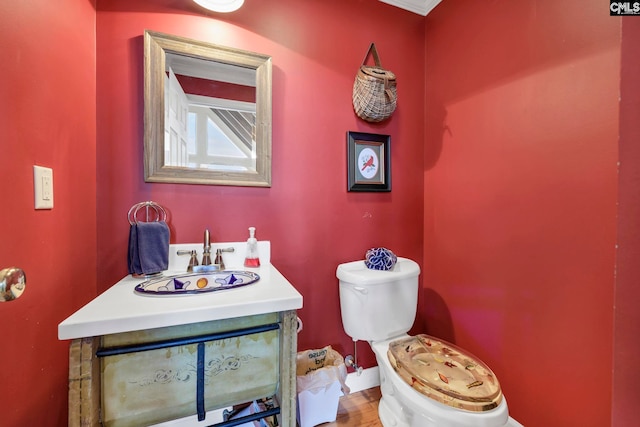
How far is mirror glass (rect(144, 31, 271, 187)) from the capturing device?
3.65 feet

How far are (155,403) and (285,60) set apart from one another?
60.3 inches

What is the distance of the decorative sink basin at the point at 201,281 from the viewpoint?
958mm

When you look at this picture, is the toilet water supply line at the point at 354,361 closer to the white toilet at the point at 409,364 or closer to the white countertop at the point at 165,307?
the white toilet at the point at 409,364

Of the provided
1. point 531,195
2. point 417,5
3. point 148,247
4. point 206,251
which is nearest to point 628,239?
point 531,195

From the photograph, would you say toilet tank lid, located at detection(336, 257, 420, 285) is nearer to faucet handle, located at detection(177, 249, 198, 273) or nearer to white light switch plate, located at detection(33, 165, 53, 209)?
faucet handle, located at detection(177, 249, 198, 273)

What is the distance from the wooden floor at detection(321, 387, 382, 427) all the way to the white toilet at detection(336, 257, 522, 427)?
0.07 m

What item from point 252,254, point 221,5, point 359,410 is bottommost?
point 359,410

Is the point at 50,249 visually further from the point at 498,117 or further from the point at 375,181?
the point at 498,117

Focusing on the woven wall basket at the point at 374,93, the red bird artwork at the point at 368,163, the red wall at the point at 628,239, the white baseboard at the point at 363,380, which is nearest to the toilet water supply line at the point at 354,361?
the white baseboard at the point at 363,380

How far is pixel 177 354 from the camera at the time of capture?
74 centimetres

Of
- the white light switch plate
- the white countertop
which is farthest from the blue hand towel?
the white light switch plate

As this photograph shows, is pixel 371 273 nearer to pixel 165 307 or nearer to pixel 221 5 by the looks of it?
pixel 165 307

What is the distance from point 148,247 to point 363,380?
141 centimetres

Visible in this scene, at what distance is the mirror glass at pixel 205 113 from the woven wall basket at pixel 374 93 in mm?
515
